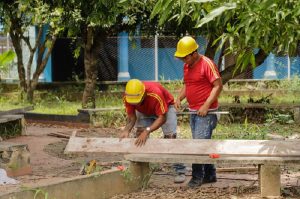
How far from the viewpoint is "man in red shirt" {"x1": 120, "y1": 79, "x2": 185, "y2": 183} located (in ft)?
26.0

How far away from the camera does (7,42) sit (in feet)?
79.7

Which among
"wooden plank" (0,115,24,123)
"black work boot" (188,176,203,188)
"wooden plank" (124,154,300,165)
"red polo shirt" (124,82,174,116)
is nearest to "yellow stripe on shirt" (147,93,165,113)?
"red polo shirt" (124,82,174,116)

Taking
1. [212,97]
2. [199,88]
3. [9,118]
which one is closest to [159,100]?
[199,88]

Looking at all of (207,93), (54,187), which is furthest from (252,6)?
(207,93)

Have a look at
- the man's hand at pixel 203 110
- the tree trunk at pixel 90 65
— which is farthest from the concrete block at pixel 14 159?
the tree trunk at pixel 90 65

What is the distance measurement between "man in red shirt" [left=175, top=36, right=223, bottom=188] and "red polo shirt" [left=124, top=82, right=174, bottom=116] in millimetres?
304

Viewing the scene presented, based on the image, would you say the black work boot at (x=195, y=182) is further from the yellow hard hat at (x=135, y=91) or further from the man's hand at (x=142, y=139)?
the yellow hard hat at (x=135, y=91)

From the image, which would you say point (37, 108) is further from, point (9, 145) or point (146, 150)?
point (146, 150)

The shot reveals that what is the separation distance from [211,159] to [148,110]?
53.8 inches

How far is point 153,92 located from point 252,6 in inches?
149

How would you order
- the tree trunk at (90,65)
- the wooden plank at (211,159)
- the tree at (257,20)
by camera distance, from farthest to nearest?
the tree trunk at (90,65), the wooden plank at (211,159), the tree at (257,20)

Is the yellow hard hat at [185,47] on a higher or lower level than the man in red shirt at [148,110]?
Result: higher

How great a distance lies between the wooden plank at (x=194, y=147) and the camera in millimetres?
7258

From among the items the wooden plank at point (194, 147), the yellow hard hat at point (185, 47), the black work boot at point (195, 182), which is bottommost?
the black work boot at point (195, 182)
